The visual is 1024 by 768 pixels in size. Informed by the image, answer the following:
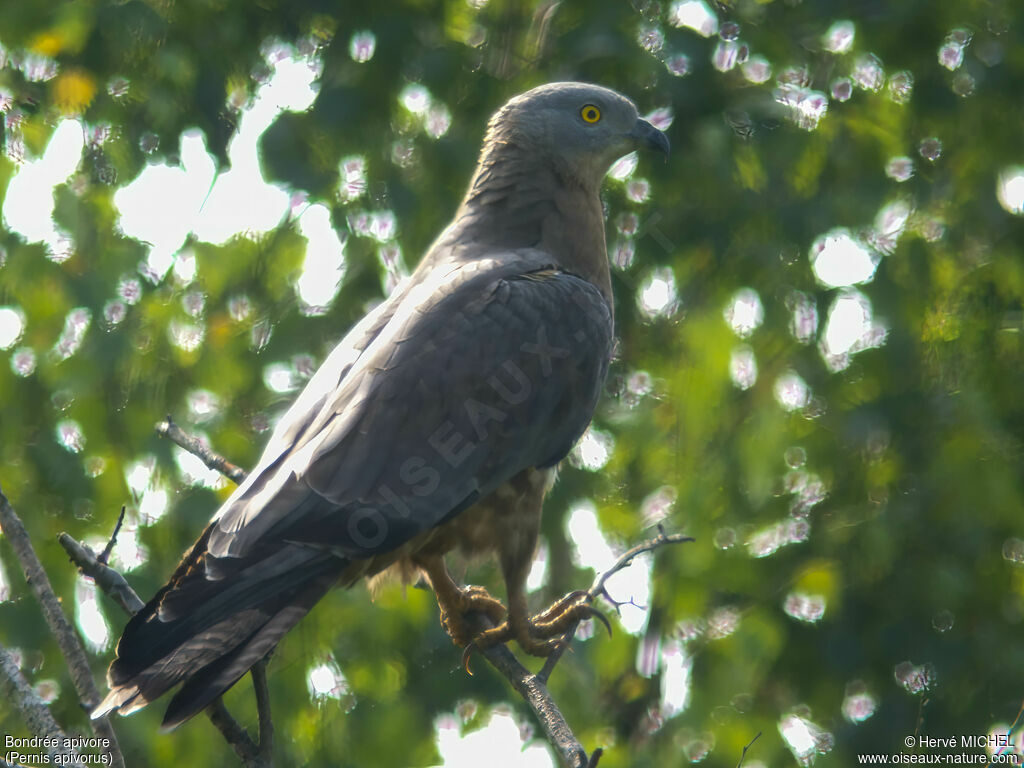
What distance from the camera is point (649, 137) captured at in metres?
3.97

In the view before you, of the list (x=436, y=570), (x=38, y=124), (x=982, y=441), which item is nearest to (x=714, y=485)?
(x=982, y=441)

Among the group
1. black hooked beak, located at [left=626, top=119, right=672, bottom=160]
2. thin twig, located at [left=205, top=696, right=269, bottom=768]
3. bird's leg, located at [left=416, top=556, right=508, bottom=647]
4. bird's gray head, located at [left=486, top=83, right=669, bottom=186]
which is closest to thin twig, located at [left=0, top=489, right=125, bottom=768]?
thin twig, located at [left=205, top=696, right=269, bottom=768]

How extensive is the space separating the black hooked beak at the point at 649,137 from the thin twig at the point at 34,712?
2709 millimetres

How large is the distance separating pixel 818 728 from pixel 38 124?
3.77m

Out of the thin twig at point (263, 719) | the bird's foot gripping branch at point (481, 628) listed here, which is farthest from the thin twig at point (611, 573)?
the thin twig at point (263, 719)

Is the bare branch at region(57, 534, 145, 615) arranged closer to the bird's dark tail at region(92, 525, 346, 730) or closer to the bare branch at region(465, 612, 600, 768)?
the bird's dark tail at region(92, 525, 346, 730)

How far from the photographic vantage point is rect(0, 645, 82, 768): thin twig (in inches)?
75.5

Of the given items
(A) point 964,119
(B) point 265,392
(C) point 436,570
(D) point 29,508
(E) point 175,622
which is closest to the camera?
(E) point 175,622

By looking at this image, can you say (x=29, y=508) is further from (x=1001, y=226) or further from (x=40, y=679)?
(x=1001, y=226)

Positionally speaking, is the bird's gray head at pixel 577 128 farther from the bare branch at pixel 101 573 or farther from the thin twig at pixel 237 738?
the thin twig at pixel 237 738

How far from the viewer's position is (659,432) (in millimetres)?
4598

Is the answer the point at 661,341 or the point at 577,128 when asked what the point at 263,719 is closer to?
the point at 577,128

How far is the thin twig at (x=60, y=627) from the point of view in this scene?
2078 mm

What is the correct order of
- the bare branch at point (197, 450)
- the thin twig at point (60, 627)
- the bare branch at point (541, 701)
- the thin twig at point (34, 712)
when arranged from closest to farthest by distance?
the thin twig at point (34, 712) < the thin twig at point (60, 627) < the bare branch at point (541, 701) < the bare branch at point (197, 450)
